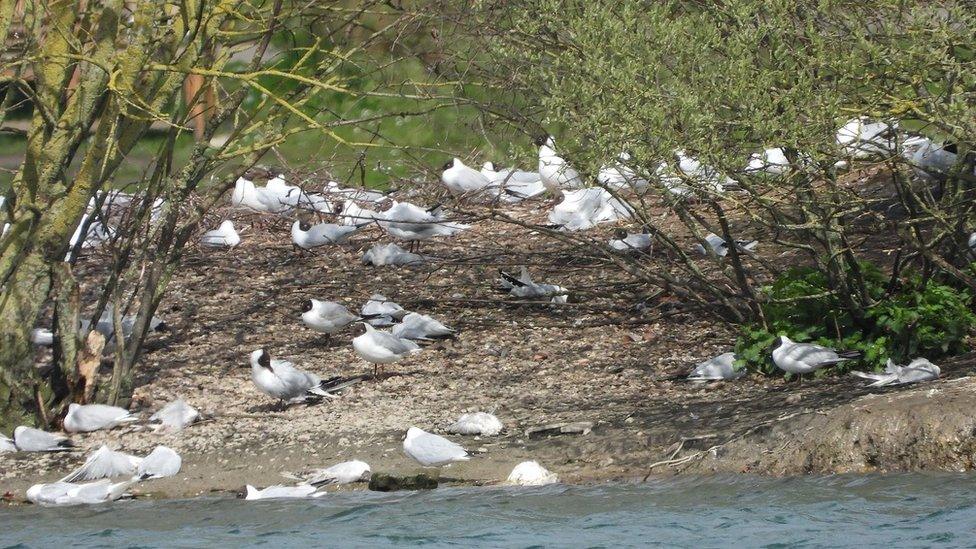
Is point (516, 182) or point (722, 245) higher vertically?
point (516, 182)

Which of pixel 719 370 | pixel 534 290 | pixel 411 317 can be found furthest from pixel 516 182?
pixel 719 370

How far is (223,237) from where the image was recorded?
11.9 meters

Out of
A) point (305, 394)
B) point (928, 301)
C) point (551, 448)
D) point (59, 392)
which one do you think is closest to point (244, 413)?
point (305, 394)

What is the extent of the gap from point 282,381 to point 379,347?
2.26ft

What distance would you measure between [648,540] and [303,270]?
5.76 m

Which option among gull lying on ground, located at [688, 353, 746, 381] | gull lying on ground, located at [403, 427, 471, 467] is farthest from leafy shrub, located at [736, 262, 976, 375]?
gull lying on ground, located at [403, 427, 471, 467]

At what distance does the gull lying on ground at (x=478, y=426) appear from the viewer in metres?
7.56

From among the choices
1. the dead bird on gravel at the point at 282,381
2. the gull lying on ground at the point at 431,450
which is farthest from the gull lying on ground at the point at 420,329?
the gull lying on ground at the point at 431,450

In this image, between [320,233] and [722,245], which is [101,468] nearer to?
[320,233]

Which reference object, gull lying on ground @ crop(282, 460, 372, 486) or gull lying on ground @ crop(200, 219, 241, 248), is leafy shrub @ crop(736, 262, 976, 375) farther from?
gull lying on ground @ crop(200, 219, 241, 248)

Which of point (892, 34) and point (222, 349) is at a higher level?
point (892, 34)

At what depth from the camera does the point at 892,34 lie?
6.89 metres

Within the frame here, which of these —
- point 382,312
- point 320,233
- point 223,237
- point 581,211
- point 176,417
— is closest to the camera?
point 176,417

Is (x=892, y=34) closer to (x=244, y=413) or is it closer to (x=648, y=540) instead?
(x=648, y=540)
